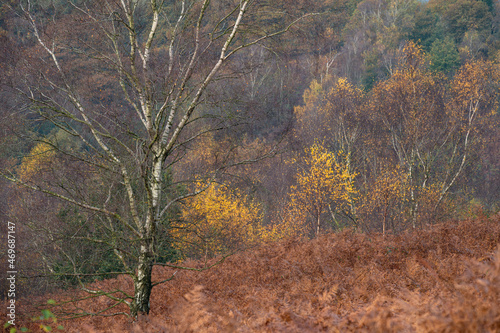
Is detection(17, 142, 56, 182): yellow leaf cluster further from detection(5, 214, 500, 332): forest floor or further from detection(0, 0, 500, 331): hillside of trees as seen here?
detection(5, 214, 500, 332): forest floor

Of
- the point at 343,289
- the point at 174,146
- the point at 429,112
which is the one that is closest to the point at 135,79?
the point at 174,146

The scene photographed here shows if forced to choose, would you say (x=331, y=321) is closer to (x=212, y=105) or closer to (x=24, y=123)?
(x=212, y=105)

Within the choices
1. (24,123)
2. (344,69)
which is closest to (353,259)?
(24,123)

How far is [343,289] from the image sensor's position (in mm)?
5316

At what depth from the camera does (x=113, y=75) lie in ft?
19.2

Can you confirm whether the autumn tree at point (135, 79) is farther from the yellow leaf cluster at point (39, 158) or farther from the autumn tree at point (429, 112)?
the autumn tree at point (429, 112)

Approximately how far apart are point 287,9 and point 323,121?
29.4 m

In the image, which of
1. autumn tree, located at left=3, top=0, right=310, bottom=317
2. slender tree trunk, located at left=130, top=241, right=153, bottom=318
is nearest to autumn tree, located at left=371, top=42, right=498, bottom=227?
autumn tree, located at left=3, top=0, right=310, bottom=317

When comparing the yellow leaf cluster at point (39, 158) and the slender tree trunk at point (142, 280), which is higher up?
the yellow leaf cluster at point (39, 158)

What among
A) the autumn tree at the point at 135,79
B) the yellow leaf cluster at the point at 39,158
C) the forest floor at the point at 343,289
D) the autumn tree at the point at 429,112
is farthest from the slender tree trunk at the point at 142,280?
the autumn tree at the point at 429,112

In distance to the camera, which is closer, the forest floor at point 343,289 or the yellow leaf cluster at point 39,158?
the forest floor at point 343,289

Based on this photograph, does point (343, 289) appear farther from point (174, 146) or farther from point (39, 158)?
point (39, 158)

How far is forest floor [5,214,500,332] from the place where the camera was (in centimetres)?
290

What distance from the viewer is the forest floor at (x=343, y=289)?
2.90m
